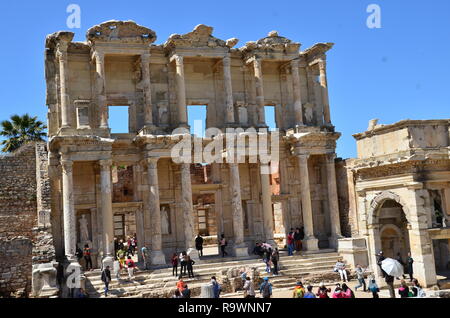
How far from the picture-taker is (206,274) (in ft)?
74.6

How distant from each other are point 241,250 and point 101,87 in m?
9.45

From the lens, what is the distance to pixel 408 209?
19.2m

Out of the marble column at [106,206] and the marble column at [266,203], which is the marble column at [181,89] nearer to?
the marble column at [106,206]

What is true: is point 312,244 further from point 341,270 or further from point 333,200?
point 341,270

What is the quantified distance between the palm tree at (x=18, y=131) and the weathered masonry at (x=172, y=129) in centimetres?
871

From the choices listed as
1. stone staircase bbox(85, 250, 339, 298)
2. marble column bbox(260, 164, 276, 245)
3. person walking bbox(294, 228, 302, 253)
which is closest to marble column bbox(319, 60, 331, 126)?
marble column bbox(260, 164, 276, 245)

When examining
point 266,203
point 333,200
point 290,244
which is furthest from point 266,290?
point 333,200

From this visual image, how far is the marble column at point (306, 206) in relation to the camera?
85.5 ft

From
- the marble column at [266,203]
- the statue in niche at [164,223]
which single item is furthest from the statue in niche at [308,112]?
the statue in niche at [164,223]

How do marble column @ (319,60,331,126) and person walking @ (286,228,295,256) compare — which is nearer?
person walking @ (286,228,295,256)

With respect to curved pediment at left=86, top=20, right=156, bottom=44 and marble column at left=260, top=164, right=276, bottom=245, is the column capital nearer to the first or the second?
curved pediment at left=86, top=20, right=156, bottom=44

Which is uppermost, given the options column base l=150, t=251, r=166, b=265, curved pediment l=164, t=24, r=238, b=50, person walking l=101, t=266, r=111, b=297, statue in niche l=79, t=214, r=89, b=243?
curved pediment l=164, t=24, r=238, b=50

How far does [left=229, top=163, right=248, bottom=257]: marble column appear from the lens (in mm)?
24984
